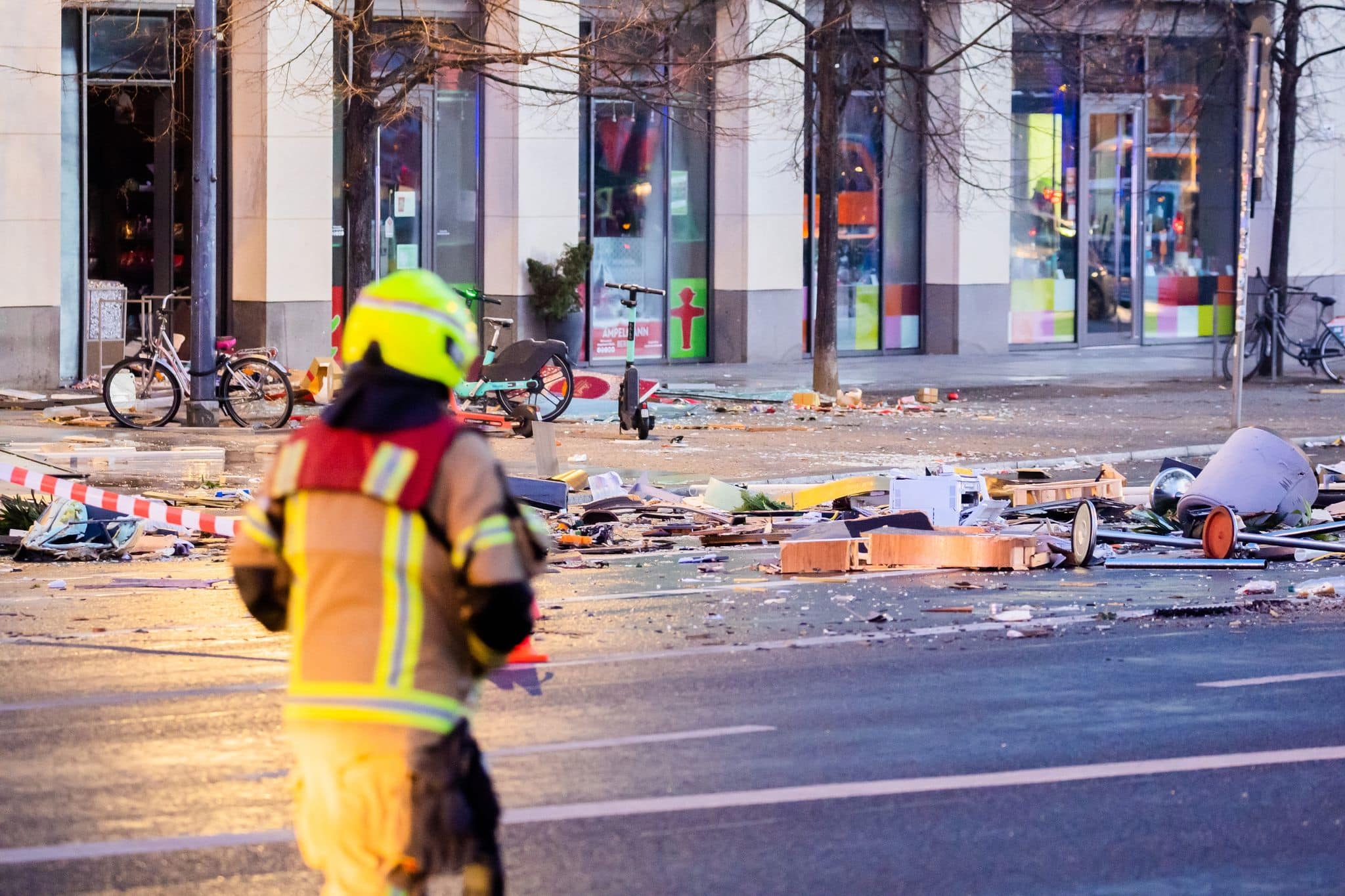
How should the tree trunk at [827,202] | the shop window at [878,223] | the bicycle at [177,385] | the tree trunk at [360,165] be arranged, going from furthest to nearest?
the shop window at [878,223] → the tree trunk at [827,202] → the tree trunk at [360,165] → the bicycle at [177,385]

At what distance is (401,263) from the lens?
84.7 ft

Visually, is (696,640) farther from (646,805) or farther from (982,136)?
(982,136)

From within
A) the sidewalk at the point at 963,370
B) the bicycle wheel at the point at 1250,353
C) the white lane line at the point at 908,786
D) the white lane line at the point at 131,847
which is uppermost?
the bicycle wheel at the point at 1250,353

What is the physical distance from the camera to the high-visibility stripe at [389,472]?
3877 millimetres

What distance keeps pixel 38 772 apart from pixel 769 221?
21.9 metres

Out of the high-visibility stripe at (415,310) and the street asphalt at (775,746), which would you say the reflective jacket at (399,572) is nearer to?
the high-visibility stripe at (415,310)

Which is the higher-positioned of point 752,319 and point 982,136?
point 982,136

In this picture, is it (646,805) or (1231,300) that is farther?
(1231,300)

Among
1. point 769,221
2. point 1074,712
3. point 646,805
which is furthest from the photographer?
point 769,221

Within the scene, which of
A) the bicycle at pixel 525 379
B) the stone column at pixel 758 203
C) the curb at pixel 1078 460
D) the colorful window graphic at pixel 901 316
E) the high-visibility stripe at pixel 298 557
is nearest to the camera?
the high-visibility stripe at pixel 298 557

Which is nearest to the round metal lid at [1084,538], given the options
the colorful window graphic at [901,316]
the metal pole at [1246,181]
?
the metal pole at [1246,181]

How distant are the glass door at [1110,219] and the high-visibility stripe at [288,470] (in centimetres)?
2888

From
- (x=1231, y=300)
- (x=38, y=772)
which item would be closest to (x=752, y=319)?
(x=1231, y=300)

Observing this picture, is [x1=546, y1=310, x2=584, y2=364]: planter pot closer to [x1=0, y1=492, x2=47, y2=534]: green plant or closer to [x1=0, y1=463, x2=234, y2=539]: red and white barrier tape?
[x1=0, y1=492, x2=47, y2=534]: green plant
